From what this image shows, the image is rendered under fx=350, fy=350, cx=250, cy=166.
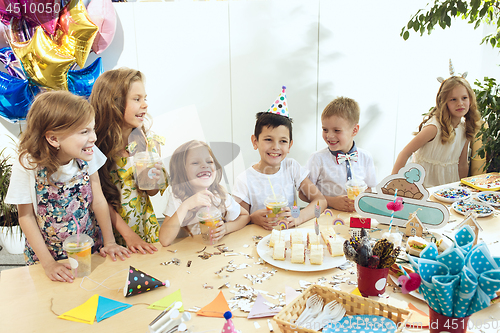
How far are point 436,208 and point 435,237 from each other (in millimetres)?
115

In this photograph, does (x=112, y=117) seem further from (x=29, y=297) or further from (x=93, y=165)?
(x=29, y=297)

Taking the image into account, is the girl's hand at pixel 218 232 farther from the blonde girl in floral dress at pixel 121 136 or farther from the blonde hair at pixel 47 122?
the blonde hair at pixel 47 122

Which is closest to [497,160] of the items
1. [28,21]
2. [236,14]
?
[236,14]

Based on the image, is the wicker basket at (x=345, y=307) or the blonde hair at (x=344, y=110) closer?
the wicker basket at (x=345, y=307)

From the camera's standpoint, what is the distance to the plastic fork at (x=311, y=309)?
2.89 ft

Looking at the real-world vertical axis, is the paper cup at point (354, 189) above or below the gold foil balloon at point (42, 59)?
below

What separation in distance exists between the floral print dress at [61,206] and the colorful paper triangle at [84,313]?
0.51 meters

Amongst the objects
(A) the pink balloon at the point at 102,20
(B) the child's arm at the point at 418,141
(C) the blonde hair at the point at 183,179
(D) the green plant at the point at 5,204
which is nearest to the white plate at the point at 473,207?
(B) the child's arm at the point at 418,141

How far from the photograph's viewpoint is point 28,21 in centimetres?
260

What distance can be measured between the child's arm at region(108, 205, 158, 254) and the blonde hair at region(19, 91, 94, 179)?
40 centimetres

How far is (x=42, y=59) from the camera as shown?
8.11 feet

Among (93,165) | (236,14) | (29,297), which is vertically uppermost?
(236,14)

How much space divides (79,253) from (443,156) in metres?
2.41

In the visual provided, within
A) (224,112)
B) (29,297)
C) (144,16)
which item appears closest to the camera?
(29,297)
